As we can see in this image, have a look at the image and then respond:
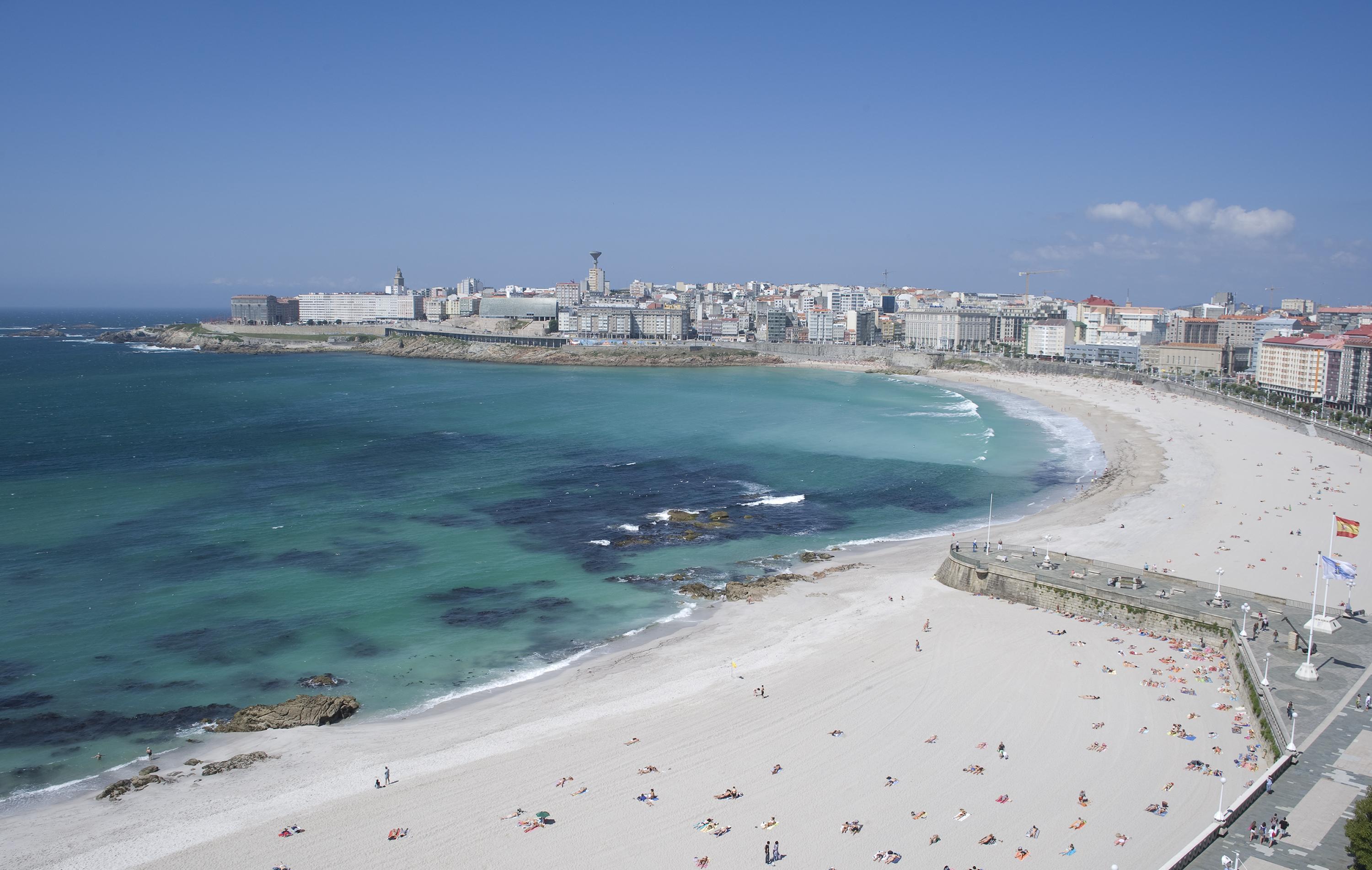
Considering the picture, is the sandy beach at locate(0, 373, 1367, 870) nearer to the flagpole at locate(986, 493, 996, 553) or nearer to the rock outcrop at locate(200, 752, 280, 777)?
the rock outcrop at locate(200, 752, 280, 777)

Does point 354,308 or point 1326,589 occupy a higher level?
point 354,308

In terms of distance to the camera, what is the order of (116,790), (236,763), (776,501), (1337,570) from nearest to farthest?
(116,790) < (236,763) < (1337,570) < (776,501)

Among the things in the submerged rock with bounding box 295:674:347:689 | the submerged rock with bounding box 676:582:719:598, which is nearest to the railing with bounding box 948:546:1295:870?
the submerged rock with bounding box 676:582:719:598

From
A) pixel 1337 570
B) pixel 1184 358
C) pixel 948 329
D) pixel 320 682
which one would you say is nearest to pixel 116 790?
pixel 320 682

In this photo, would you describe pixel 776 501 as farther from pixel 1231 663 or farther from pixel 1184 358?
pixel 1184 358

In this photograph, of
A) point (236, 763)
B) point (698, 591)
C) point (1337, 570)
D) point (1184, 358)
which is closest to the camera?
point (236, 763)

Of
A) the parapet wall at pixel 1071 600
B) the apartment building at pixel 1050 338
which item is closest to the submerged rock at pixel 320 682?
the parapet wall at pixel 1071 600
